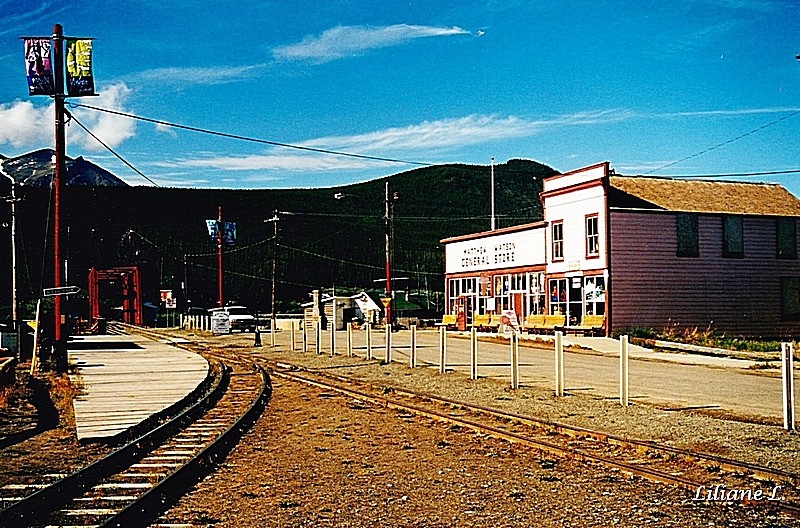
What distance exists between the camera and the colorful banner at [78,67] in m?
28.7

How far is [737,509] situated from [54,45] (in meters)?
25.8

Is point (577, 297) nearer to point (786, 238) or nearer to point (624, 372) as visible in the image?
point (786, 238)

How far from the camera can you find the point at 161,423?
579 inches

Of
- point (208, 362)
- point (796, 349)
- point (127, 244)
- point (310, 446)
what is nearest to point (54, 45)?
point (208, 362)

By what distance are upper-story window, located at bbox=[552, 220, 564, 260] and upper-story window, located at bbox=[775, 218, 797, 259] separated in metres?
9.88

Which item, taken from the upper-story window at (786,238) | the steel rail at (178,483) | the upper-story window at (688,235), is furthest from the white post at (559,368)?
the upper-story window at (786,238)

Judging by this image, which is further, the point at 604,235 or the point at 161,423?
the point at 604,235

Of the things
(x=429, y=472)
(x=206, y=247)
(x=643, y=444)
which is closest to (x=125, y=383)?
(x=429, y=472)

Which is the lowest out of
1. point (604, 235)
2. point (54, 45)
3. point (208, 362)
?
point (208, 362)

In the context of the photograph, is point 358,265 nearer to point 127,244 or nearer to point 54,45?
point 127,244

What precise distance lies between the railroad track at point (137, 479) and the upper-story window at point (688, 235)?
29387 mm

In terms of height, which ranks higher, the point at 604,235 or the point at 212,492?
the point at 604,235

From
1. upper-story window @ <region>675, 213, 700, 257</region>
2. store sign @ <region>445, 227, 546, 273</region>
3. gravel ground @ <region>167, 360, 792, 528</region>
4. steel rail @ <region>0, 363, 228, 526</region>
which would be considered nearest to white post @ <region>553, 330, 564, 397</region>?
gravel ground @ <region>167, 360, 792, 528</region>

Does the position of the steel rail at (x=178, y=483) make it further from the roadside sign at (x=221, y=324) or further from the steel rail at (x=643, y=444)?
the roadside sign at (x=221, y=324)
